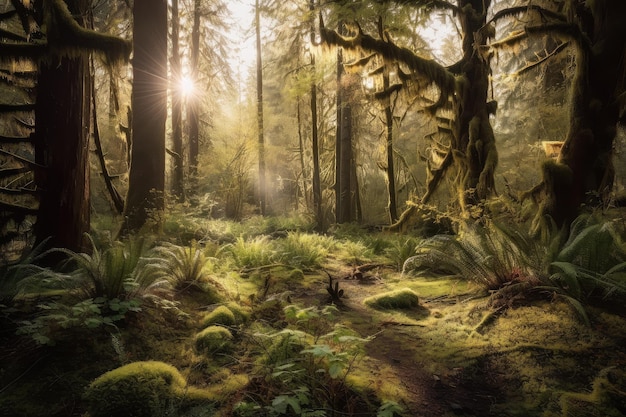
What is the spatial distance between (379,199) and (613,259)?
1566 centimetres

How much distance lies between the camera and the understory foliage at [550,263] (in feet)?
10.4

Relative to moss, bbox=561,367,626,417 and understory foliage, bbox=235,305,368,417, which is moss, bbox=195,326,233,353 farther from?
moss, bbox=561,367,626,417

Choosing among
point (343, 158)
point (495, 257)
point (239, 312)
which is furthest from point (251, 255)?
point (343, 158)

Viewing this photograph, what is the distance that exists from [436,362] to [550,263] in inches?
60.5

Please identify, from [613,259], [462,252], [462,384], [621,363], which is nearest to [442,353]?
[462,384]

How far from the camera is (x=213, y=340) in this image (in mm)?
3160

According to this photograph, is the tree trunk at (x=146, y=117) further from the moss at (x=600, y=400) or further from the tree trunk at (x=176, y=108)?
the moss at (x=600, y=400)

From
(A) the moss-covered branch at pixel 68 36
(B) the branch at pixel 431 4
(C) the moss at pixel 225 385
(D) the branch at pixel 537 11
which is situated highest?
(B) the branch at pixel 431 4

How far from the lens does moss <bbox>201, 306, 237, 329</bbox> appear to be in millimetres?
3564

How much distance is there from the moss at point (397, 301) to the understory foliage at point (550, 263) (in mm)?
694

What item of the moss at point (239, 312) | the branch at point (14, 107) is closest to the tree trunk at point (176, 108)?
the branch at point (14, 107)

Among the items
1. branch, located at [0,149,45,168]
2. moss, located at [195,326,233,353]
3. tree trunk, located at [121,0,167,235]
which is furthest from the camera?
tree trunk, located at [121,0,167,235]

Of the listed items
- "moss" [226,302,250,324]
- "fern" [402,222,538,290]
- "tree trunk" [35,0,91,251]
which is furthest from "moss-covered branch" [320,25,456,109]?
"moss" [226,302,250,324]

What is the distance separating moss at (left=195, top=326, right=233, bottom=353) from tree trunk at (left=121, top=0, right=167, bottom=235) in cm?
423
